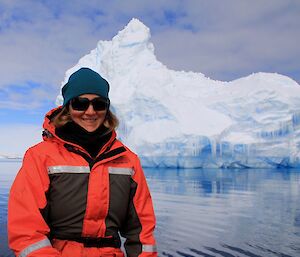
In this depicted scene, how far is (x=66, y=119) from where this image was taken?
176cm

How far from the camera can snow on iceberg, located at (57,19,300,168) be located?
91.5ft

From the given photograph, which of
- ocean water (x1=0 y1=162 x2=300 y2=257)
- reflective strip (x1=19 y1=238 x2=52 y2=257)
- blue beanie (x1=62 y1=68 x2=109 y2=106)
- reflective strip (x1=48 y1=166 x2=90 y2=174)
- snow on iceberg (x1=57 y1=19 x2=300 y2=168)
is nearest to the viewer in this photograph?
reflective strip (x1=19 y1=238 x2=52 y2=257)

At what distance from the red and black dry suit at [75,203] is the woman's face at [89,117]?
0.39ft

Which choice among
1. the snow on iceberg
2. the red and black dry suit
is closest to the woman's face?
the red and black dry suit

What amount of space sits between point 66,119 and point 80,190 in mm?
377

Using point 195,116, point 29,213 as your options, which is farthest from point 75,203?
point 195,116

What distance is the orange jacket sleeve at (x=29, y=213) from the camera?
4.76 ft

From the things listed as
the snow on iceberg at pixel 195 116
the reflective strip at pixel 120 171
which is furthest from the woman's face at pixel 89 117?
the snow on iceberg at pixel 195 116

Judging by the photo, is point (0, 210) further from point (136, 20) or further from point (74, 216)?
point (136, 20)

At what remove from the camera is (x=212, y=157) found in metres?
Result: 30.8

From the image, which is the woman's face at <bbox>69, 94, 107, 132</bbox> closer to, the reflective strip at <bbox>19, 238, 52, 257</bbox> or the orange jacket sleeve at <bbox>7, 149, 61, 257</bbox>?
the orange jacket sleeve at <bbox>7, 149, 61, 257</bbox>

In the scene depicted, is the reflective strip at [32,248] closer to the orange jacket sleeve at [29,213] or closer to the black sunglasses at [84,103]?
the orange jacket sleeve at [29,213]

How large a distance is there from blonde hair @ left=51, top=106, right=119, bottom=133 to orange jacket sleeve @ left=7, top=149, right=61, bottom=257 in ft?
0.75

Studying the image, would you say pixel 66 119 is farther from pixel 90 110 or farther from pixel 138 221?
pixel 138 221
